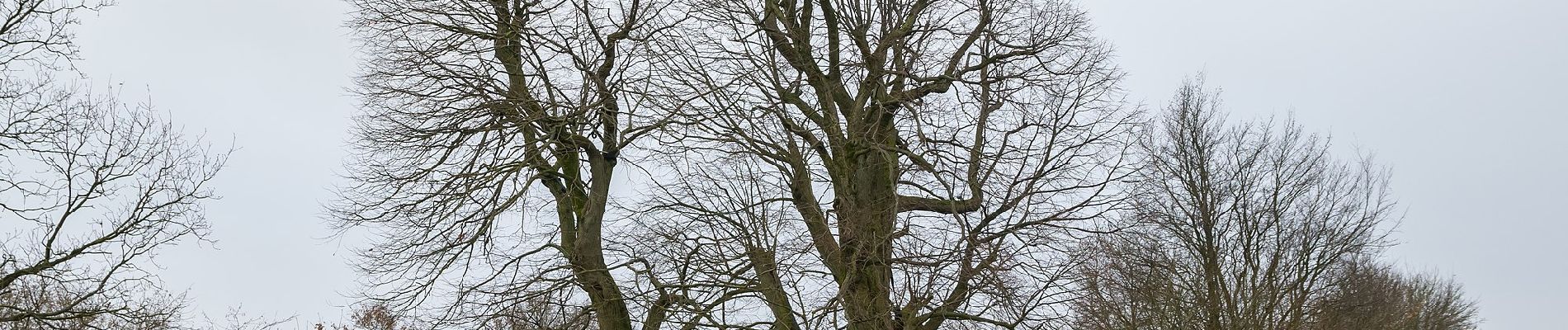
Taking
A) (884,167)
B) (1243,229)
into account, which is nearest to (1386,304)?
(1243,229)

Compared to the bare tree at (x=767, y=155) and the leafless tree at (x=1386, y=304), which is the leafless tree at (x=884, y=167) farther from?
the leafless tree at (x=1386, y=304)

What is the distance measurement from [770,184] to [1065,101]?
3314 mm

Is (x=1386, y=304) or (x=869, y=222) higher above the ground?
(x=1386, y=304)

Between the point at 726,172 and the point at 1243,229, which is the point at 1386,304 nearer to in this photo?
the point at 1243,229

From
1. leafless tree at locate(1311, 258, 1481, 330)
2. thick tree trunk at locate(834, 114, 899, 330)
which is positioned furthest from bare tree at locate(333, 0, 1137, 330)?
leafless tree at locate(1311, 258, 1481, 330)

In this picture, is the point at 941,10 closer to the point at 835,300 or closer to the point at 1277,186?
the point at 835,300

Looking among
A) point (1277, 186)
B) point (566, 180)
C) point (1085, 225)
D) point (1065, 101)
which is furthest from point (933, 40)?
point (1277, 186)

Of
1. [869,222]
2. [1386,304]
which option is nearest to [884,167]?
[869,222]

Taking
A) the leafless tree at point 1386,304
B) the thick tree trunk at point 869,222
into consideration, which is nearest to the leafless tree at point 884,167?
the thick tree trunk at point 869,222

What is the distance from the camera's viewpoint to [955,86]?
48.6 ft

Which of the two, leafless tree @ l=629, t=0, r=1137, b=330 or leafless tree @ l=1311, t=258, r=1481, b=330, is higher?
leafless tree @ l=1311, t=258, r=1481, b=330

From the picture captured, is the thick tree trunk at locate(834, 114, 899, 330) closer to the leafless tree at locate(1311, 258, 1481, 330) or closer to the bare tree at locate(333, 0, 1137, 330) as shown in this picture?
the bare tree at locate(333, 0, 1137, 330)

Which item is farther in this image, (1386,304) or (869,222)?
(1386,304)

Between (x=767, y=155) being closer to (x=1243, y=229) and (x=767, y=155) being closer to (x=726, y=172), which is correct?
(x=726, y=172)
